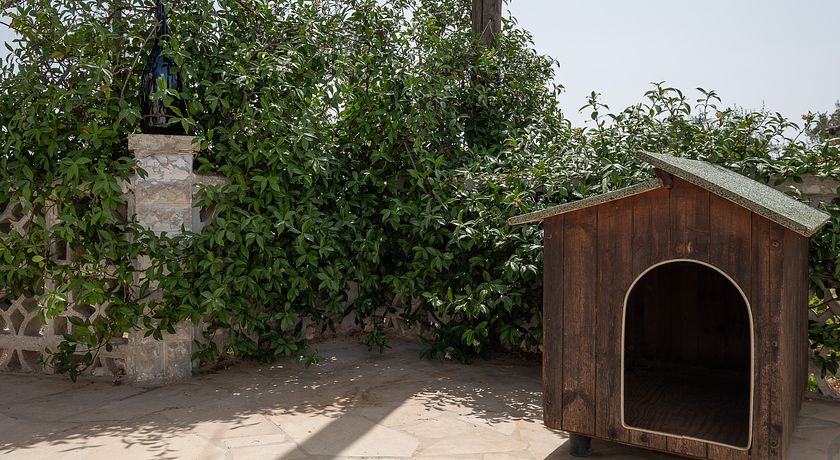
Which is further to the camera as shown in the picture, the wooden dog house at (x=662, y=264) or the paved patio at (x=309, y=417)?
the paved patio at (x=309, y=417)

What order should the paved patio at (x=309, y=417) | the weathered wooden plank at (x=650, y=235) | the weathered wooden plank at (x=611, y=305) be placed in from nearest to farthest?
the weathered wooden plank at (x=650, y=235) → the weathered wooden plank at (x=611, y=305) → the paved patio at (x=309, y=417)

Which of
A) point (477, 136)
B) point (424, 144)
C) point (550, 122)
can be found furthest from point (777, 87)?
point (424, 144)

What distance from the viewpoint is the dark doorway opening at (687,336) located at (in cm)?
413

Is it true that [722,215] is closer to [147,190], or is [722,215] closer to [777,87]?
[147,190]

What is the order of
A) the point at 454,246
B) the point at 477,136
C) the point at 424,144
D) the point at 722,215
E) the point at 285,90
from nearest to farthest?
the point at 722,215, the point at 285,90, the point at 454,246, the point at 424,144, the point at 477,136

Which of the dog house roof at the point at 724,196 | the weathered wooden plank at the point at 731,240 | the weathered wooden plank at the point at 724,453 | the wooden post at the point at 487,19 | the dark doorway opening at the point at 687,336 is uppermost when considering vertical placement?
the wooden post at the point at 487,19

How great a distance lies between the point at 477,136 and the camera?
20.4 feet

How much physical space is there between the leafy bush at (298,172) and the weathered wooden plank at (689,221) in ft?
5.68

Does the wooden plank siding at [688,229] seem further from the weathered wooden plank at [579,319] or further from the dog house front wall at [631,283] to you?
the weathered wooden plank at [579,319]

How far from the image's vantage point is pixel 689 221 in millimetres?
2857

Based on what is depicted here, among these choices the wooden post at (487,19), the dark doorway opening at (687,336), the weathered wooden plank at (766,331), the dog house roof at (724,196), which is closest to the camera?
the dog house roof at (724,196)

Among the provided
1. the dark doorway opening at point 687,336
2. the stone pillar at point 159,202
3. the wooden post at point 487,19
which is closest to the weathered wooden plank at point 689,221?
the dark doorway opening at point 687,336

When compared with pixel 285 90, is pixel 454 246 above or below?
below

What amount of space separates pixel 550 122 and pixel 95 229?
404 centimetres
